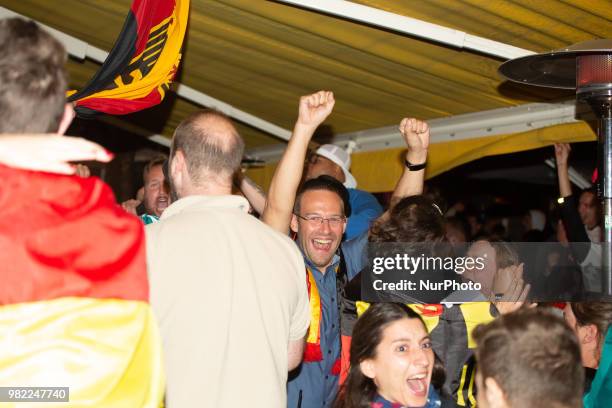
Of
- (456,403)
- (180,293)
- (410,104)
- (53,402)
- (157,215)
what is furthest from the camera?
(410,104)

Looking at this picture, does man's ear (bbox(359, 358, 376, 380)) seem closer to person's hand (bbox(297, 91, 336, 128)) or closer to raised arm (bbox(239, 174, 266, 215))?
person's hand (bbox(297, 91, 336, 128))

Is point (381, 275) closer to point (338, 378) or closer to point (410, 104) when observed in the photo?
point (338, 378)

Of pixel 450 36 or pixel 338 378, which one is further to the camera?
pixel 450 36

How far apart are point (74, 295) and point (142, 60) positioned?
288 cm

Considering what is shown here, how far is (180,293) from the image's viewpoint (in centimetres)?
237

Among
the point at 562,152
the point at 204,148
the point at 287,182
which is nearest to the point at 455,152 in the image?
the point at 562,152

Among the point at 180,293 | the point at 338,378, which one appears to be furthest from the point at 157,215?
the point at 180,293

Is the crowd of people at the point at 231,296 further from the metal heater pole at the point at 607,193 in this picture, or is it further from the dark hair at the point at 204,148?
the metal heater pole at the point at 607,193

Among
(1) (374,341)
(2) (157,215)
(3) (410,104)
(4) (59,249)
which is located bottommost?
(1) (374,341)

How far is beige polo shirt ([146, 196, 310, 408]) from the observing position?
2.37 meters

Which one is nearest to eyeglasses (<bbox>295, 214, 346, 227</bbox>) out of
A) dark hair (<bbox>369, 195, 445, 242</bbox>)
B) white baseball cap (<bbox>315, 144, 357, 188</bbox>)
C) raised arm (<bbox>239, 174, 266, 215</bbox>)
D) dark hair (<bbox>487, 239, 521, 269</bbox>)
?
dark hair (<bbox>369, 195, 445, 242</bbox>)

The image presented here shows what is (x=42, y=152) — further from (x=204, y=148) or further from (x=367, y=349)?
(x=367, y=349)

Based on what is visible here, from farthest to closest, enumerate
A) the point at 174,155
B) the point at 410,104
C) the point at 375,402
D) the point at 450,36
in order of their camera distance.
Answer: the point at 410,104 → the point at 450,36 → the point at 375,402 → the point at 174,155

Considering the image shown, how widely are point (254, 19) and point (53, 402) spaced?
10.3 ft
